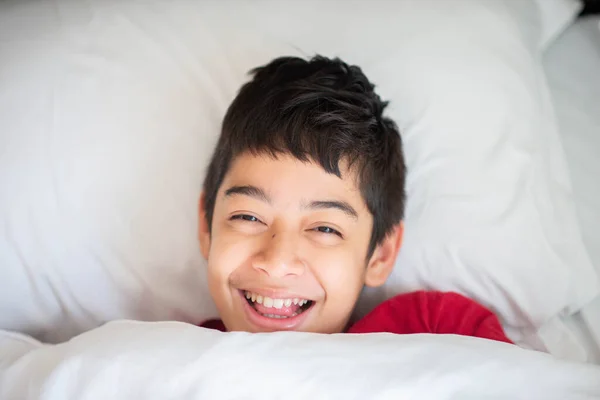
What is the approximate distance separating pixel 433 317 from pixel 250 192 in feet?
1.27

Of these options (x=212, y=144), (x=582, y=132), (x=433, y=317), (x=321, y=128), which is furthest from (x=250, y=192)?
(x=582, y=132)

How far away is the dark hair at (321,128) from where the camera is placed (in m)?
0.92

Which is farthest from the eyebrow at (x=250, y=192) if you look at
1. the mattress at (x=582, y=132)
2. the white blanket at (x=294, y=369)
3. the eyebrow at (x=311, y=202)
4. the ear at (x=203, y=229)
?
the mattress at (x=582, y=132)

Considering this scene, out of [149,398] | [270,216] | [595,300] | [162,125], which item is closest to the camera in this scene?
[149,398]

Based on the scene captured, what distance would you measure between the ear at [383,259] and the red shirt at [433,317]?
0.05 metres

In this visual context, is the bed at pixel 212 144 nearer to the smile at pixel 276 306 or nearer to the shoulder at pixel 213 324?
the shoulder at pixel 213 324

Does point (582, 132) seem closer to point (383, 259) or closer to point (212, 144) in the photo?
point (383, 259)

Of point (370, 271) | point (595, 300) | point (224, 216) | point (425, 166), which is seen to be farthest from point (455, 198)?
point (224, 216)

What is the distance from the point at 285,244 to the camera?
2.86 ft

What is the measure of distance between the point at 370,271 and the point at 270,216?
242 mm

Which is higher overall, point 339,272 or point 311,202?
point 311,202

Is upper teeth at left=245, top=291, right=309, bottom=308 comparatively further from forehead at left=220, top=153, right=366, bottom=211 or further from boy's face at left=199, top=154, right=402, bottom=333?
forehead at left=220, top=153, right=366, bottom=211

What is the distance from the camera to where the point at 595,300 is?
3.30 ft

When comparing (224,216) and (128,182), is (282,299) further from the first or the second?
(128,182)
